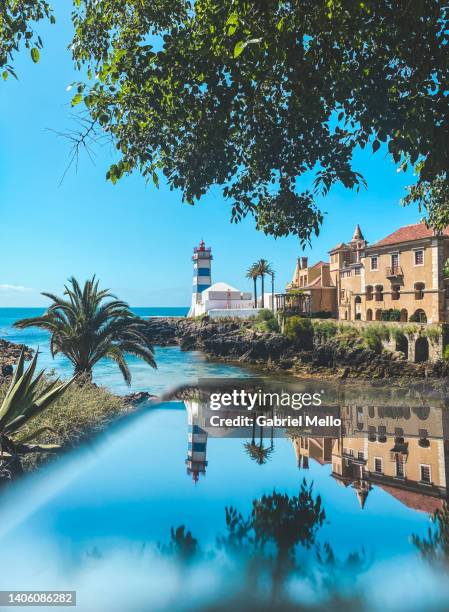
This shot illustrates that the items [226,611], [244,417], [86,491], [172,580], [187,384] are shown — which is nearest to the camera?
[226,611]

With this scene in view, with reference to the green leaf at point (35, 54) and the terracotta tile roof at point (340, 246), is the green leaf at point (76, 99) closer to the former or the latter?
the green leaf at point (35, 54)

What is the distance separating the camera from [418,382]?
81.9 feet

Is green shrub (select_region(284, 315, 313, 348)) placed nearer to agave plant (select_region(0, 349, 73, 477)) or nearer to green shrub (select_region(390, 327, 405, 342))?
green shrub (select_region(390, 327, 405, 342))

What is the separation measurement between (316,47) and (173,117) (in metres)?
1.78

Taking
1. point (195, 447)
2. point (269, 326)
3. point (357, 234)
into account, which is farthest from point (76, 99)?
point (357, 234)

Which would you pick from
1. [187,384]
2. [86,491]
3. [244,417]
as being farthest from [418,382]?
[86,491]

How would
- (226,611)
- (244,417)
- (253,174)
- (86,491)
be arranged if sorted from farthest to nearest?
(244,417) → (253,174) → (86,491) → (226,611)

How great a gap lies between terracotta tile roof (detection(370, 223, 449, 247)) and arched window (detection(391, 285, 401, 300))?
11.7 feet

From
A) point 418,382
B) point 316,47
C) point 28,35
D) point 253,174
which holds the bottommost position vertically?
point 418,382

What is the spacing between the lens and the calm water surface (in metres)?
A: 2.83

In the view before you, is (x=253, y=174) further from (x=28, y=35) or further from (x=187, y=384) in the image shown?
(x=187, y=384)

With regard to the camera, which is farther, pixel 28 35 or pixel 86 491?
pixel 28 35

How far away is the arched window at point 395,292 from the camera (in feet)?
107

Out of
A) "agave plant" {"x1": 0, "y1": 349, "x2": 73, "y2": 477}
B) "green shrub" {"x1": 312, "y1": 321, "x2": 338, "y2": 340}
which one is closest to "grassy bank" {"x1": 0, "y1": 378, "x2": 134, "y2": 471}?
"agave plant" {"x1": 0, "y1": 349, "x2": 73, "y2": 477}
